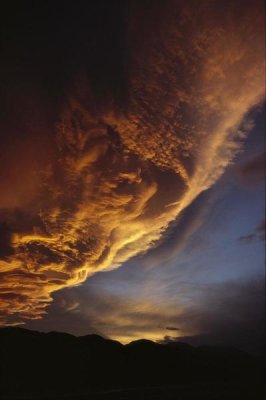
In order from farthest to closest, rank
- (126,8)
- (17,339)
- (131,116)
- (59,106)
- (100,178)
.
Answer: (17,339) → (100,178) → (131,116) → (59,106) → (126,8)

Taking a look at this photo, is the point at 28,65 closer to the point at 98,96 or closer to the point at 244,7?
the point at 98,96

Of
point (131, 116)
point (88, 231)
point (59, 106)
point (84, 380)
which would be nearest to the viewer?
point (59, 106)

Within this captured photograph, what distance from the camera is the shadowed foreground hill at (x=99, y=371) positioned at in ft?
103

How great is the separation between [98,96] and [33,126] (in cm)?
297

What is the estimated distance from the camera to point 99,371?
1912 inches

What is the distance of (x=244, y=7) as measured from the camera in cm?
1304

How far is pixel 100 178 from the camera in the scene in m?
17.3

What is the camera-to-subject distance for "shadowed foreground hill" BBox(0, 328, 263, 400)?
31.4 metres

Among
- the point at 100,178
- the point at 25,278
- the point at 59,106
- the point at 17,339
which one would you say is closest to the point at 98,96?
the point at 59,106

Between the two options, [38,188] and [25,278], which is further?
[25,278]

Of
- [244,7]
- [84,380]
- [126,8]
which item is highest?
[244,7]

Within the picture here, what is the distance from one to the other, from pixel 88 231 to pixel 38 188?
439 cm

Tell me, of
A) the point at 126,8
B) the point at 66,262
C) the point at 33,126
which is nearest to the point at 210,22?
the point at 126,8

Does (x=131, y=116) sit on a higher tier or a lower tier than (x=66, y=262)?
higher
